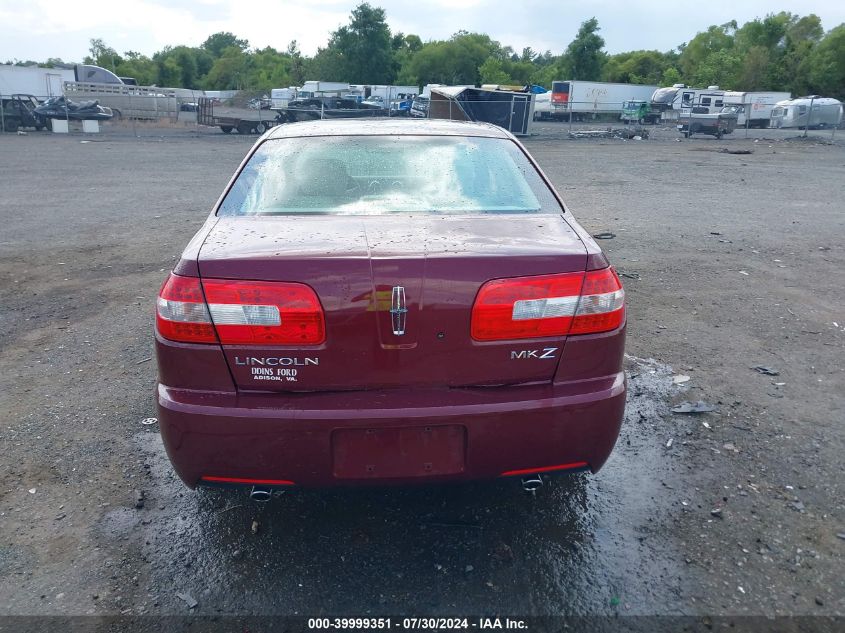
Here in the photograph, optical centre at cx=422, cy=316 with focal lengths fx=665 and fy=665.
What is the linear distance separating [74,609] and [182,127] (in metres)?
36.4

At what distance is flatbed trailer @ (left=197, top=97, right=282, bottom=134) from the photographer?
31547 millimetres

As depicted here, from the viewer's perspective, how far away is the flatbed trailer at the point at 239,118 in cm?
3155

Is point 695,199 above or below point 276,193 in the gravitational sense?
below

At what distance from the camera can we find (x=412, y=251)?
7.80ft

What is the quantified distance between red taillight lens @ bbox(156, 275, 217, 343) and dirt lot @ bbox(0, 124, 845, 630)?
959mm

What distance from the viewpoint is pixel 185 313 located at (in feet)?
7.87

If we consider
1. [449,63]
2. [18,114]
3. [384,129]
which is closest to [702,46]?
[449,63]

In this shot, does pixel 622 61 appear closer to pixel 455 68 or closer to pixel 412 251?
pixel 455 68

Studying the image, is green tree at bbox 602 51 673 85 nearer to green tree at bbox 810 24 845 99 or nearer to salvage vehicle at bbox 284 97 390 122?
green tree at bbox 810 24 845 99

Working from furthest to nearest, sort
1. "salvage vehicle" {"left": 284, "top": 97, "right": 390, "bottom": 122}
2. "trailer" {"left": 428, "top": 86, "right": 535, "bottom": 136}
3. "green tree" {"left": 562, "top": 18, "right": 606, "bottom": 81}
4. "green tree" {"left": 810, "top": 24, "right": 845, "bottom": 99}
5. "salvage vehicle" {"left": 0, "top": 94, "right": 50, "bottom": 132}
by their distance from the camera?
"green tree" {"left": 562, "top": 18, "right": 606, "bottom": 81}
"green tree" {"left": 810, "top": 24, "right": 845, "bottom": 99}
"salvage vehicle" {"left": 284, "top": 97, "right": 390, "bottom": 122}
"salvage vehicle" {"left": 0, "top": 94, "right": 50, "bottom": 132}
"trailer" {"left": 428, "top": 86, "right": 535, "bottom": 136}

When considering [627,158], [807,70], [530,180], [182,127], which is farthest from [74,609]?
[807,70]

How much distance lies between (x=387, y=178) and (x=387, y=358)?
1231 mm

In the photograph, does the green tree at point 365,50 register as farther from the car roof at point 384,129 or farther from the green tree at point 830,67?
the car roof at point 384,129

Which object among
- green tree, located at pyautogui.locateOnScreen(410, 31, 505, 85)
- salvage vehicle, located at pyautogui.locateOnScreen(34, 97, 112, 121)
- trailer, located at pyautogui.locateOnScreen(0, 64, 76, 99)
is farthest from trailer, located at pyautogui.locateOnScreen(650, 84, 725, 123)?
green tree, located at pyautogui.locateOnScreen(410, 31, 505, 85)
